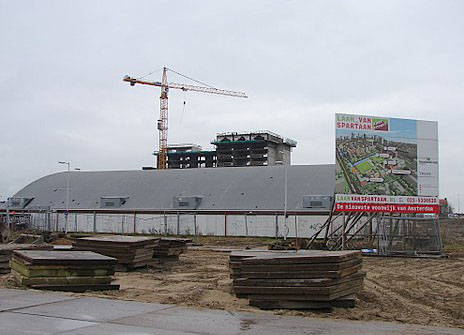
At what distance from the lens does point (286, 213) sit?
51.6 metres

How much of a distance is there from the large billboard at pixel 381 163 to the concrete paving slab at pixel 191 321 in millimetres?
19586

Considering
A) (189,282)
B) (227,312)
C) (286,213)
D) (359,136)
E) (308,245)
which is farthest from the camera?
(286,213)

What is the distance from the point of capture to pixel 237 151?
182375mm

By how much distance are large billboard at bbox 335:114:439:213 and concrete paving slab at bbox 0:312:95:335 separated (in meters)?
21.4

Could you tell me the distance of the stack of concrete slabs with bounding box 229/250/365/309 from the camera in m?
11.9

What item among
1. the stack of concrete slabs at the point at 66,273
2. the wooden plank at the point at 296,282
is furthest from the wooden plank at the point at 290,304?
the stack of concrete slabs at the point at 66,273

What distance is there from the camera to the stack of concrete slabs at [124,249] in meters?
20.1

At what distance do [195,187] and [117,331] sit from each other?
5313 centimetres

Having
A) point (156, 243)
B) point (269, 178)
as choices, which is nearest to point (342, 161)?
point (156, 243)

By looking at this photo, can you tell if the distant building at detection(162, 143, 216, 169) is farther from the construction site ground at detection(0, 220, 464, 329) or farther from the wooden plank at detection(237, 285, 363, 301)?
the wooden plank at detection(237, 285, 363, 301)

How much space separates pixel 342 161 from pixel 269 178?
3041 centimetres

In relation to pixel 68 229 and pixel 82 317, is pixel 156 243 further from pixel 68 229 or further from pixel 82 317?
pixel 68 229

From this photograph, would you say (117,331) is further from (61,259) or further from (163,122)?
(163,122)

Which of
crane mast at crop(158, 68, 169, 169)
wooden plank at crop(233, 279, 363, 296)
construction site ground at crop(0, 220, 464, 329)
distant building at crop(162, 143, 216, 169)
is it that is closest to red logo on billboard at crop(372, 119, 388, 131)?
construction site ground at crop(0, 220, 464, 329)
